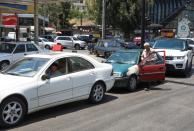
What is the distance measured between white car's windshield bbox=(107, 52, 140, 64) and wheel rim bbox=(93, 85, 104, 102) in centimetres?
281

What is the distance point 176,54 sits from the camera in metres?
16.7

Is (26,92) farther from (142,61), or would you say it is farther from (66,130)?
(142,61)

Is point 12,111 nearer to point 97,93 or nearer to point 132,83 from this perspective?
point 97,93

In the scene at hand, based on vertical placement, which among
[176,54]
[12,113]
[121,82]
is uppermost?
[176,54]

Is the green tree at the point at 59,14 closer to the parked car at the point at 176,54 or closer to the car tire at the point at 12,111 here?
the parked car at the point at 176,54

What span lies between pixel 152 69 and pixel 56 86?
5330 mm

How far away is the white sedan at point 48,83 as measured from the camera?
7922 millimetres

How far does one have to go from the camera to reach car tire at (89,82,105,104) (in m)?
10.2

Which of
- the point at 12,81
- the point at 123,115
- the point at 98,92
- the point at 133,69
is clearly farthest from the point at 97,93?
the point at 12,81

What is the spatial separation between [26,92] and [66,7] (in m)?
77.8

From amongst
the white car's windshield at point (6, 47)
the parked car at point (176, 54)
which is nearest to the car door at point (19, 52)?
the white car's windshield at point (6, 47)

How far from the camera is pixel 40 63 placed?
356 inches

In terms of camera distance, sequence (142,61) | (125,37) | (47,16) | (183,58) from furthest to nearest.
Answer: (47,16) < (125,37) < (183,58) < (142,61)

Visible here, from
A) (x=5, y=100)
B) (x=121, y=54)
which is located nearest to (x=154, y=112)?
(x=5, y=100)
